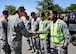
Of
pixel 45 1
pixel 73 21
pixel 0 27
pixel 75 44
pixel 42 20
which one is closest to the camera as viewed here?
pixel 0 27

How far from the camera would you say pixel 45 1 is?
50562 mm

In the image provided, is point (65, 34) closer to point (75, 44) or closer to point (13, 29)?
point (13, 29)

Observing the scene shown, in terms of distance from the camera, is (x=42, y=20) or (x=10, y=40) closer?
(x=10, y=40)

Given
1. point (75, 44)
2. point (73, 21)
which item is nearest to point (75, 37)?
point (75, 44)

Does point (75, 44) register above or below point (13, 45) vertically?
below

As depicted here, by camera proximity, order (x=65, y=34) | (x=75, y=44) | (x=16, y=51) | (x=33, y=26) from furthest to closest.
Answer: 1. (x=75, y=44)
2. (x=33, y=26)
3. (x=16, y=51)
4. (x=65, y=34)

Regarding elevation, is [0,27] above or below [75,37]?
above

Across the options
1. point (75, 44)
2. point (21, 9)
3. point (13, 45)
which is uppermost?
point (21, 9)

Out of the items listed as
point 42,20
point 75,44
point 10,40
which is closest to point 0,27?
point 10,40

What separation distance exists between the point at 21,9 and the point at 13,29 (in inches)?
24.2

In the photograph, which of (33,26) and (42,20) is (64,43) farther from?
(33,26)

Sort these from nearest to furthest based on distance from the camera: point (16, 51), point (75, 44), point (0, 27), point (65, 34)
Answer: point (65, 34), point (16, 51), point (0, 27), point (75, 44)

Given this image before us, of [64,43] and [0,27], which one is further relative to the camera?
[0,27]

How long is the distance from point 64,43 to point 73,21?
41.6 feet
